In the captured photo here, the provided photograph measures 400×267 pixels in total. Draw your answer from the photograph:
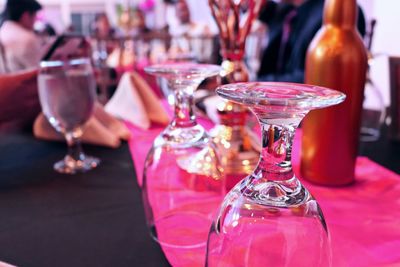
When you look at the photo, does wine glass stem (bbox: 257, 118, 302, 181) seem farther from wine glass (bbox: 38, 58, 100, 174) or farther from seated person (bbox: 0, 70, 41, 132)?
seated person (bbox: 0, 70, 41, 132)

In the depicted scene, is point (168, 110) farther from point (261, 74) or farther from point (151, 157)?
point (261, 74)

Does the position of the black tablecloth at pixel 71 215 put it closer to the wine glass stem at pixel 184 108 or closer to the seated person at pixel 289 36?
the wine glass stem at pixel 184 108

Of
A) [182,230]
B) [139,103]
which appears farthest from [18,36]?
[182,230]

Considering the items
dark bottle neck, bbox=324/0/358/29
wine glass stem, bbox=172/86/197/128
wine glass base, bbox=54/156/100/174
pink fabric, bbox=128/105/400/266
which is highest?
dark bottle neck, bbox=324/0/358/29

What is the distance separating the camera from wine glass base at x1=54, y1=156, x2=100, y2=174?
0.59 metres

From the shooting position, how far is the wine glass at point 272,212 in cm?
26

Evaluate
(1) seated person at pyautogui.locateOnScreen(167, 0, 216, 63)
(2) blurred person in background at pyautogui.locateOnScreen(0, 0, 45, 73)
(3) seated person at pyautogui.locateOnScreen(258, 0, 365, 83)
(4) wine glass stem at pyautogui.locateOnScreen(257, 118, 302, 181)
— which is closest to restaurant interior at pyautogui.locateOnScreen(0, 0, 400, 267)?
(4) wine glass stem at pyautogui.locateOnScreen(257, 118, 302, 181)

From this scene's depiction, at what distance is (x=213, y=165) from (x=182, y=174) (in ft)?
0.14

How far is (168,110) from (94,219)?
0.54 metres

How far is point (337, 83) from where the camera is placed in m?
0.48

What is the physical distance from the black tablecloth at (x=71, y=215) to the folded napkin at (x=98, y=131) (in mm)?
45

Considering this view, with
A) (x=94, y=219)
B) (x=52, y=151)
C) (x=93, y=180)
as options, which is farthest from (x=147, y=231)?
(x=52, y=151)

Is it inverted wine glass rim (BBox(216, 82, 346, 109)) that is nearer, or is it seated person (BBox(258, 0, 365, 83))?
inverted wine glass rim (BBox(216, 82, 346, 109))

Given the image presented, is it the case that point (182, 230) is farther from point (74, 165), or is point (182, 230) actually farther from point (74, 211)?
point (74, 165)
